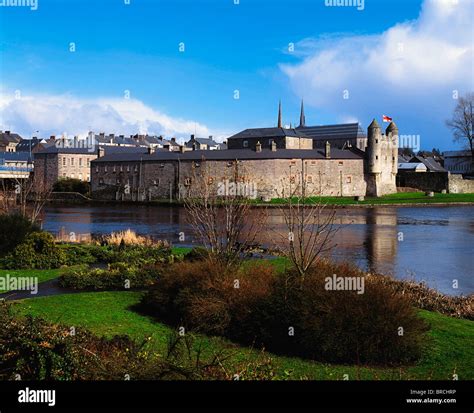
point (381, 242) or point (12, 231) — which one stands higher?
point (12, 231)

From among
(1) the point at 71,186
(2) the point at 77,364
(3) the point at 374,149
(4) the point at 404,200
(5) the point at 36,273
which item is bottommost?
(5) the point at 36,273

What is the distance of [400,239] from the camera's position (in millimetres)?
28625

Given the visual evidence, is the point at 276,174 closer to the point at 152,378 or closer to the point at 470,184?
the point at 470,184

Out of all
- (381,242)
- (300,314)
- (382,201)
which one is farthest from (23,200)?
(382,201)

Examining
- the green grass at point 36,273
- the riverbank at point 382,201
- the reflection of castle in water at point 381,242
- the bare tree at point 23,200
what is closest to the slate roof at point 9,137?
the bare tree at point 23,200

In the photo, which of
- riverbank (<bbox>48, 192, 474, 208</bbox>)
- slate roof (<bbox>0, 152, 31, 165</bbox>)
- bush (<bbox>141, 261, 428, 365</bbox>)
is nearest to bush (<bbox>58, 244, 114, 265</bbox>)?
bush (<bbox>141, 261, 428, 365</bbox>)

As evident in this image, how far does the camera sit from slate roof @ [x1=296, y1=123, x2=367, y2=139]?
9144 centimetres

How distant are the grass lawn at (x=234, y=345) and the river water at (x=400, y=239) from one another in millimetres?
5427

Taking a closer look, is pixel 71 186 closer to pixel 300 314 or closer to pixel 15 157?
pixel 15 157

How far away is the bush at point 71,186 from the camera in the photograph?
79438 millimetres

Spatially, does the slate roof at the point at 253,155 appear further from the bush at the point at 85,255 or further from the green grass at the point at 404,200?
the bush at the point at 85,255

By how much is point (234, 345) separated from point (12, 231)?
1329cm

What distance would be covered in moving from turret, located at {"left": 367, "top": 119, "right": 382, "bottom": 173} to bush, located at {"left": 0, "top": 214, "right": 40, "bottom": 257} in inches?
2110

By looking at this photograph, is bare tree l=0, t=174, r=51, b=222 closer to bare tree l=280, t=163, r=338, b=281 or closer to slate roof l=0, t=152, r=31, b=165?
slate roof l=0, t=152, r=31, b=165
